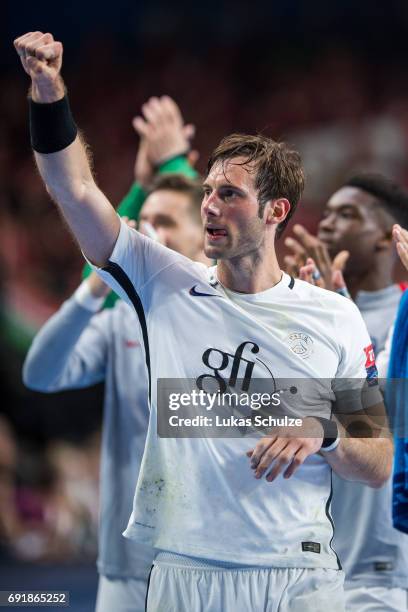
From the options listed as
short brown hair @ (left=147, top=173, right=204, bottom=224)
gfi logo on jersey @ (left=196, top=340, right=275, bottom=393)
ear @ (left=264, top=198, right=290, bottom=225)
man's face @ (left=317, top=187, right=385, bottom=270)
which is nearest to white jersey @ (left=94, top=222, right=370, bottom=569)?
gfi logo on jersey @ (left=196, top=340, right=275, bottom=393)

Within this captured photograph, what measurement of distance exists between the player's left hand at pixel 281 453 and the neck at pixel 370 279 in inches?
64.6

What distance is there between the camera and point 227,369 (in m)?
2.86

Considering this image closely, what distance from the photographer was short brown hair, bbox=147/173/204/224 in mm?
4508

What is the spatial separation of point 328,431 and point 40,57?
1.38 metres

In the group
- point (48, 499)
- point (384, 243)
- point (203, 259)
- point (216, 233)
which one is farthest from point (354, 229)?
point (48, 499)

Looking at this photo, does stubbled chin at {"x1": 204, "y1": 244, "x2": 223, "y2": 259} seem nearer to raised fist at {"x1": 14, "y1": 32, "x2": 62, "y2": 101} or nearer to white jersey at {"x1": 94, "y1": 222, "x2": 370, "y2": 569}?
white jersey at {"x1": 94, "y1": 222, "x2": 370, "y2": 569}

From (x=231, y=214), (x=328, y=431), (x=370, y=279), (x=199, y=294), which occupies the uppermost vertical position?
(x=370, y=279)

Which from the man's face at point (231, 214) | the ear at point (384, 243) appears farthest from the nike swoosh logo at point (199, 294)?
the ear at point (384, 243)

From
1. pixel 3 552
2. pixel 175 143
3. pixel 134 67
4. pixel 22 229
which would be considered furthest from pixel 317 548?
pixel 134 67

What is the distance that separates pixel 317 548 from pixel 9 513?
212 inches

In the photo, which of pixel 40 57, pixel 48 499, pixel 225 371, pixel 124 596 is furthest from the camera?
pixel 48 499

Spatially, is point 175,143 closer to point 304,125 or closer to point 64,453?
point 64,453

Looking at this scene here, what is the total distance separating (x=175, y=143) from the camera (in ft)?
15.8

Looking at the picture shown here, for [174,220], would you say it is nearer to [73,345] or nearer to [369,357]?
[73,345]
